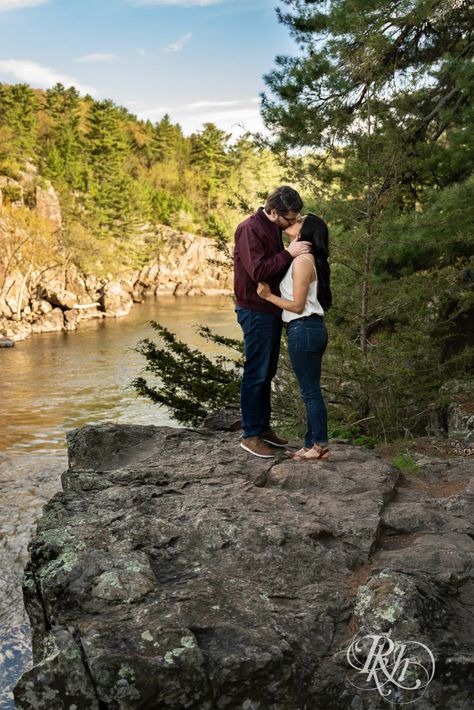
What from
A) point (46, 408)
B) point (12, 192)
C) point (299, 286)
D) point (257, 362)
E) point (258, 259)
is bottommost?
point (46, 408)

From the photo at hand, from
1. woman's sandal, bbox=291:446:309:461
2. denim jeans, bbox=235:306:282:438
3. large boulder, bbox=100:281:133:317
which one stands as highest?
denim jeans, bbox=235:306:282:438

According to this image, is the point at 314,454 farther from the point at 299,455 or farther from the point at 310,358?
the point at 310,358

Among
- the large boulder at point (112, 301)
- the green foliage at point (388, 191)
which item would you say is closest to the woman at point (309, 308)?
the green foliage at point (388, 191)

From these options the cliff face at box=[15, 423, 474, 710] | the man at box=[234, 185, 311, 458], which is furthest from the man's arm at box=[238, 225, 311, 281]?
the cliff face at box=[15, 423, 474, 710]

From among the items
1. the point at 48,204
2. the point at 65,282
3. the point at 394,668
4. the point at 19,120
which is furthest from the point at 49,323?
the point at 394,668

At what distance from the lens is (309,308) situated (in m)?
4.46

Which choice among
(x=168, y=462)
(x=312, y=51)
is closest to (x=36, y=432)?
(x=312, y=51)

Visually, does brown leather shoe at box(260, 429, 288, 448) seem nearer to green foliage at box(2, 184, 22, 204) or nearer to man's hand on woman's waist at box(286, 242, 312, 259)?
man's hand on woman's waist at box(286, 242, 312, 259)

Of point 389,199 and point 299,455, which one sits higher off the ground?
point 389,199

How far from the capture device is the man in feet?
14.4

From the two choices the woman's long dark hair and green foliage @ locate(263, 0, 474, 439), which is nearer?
the woman's long dark hair

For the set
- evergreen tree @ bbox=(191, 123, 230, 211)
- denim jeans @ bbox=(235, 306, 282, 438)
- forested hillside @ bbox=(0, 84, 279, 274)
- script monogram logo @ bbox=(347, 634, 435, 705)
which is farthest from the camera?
evergreen tree @ bbox=(191, 123, 230, 211)

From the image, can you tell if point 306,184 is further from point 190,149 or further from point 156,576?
point 190,149

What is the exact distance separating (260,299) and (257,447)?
1007mm
